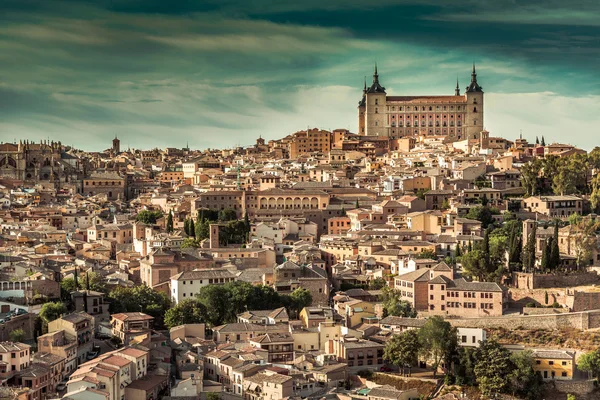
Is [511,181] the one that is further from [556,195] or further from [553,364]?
[553,364]

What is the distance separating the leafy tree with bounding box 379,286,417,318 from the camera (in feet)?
91.8

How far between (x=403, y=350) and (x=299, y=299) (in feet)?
17.6

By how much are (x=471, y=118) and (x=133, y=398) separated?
151 ft

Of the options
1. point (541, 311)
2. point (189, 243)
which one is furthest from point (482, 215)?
point (189, 243)

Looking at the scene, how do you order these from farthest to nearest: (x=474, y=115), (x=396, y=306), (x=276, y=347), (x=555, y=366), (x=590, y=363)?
1. (x=474, y=115)
2. (x=396, y=306)
3. (x=276, y=347)
4. (x=555, y=366)
5. (x=590, y=363)

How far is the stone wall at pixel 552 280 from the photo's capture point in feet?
94.5

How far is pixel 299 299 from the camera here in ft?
96.4

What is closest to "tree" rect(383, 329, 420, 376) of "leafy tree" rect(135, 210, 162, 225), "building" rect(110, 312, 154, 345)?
"building" rect(110, 312, 154, 345)

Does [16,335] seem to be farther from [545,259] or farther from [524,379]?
[545,259]

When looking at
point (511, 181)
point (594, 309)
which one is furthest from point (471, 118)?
point (594, 309)

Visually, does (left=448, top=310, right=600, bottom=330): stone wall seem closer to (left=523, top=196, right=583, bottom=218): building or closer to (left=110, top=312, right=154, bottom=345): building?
(left=110, top=312, right=154, bottom=345): building

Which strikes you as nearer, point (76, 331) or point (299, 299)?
point (76, 331)

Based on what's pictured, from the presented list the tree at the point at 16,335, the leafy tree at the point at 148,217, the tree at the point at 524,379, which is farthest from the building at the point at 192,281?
the leafy tree at the point at 148,217

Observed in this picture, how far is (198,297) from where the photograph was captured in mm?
28953
